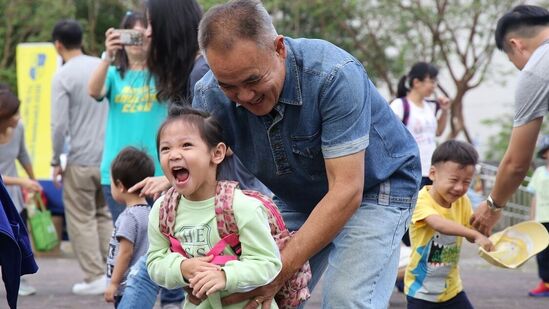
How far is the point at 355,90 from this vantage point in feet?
12.5

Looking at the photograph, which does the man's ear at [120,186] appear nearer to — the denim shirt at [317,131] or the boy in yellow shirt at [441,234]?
the boy in yellow shirt at [441,234]


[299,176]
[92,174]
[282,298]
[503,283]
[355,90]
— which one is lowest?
[503,283]

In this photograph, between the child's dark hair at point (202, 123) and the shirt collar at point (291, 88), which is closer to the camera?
the shirt collar at point (291, 88)

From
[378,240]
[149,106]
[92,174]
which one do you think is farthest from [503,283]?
[378,240]

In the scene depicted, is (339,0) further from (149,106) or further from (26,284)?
(149,106)

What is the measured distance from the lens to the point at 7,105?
8.62 m

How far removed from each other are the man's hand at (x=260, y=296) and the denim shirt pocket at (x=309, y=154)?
0.44 meters

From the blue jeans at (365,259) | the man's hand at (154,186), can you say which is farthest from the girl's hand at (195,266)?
the man's hand at (154,186)

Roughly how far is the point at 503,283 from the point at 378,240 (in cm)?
665

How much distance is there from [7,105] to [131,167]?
2934 millimetres

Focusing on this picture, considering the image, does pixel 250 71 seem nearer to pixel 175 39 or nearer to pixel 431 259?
pixel 175 39

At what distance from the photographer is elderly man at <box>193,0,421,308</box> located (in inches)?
142

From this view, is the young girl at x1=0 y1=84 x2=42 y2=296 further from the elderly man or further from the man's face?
the man's face

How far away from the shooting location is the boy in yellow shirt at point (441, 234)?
6176 millimetres
